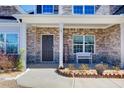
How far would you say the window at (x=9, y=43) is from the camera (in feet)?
62.9

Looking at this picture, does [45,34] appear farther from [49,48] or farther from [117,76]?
[117,76]

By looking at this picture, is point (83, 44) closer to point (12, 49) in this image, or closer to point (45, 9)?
point (45, 9)

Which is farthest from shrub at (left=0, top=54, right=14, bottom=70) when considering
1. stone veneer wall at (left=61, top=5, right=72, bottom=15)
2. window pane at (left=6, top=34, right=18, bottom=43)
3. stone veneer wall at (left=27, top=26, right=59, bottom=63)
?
stone veneer wall at (left=61, top=5, right=72, bottom=15)

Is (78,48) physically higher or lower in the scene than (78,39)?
lower

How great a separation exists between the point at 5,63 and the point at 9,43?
16.8 ft

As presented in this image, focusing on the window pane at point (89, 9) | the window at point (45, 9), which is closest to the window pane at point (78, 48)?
the window pane at point (89, 9)

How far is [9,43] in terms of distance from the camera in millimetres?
19312

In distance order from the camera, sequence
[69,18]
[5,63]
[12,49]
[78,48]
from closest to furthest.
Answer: [5,63] < [69,18] < [12,49] < [78,48]

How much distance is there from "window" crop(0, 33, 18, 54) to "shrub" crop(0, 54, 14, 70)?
4.57m

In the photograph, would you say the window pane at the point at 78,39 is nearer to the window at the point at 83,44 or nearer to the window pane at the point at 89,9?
the window at the point at 83,44

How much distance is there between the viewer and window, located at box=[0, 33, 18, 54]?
19161 mm

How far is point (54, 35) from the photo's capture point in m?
20.6

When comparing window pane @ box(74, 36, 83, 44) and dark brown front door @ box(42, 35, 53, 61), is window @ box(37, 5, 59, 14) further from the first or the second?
window pane @ box(74, 36, 83, 44)

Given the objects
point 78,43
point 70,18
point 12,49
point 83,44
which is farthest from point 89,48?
point 12,49
